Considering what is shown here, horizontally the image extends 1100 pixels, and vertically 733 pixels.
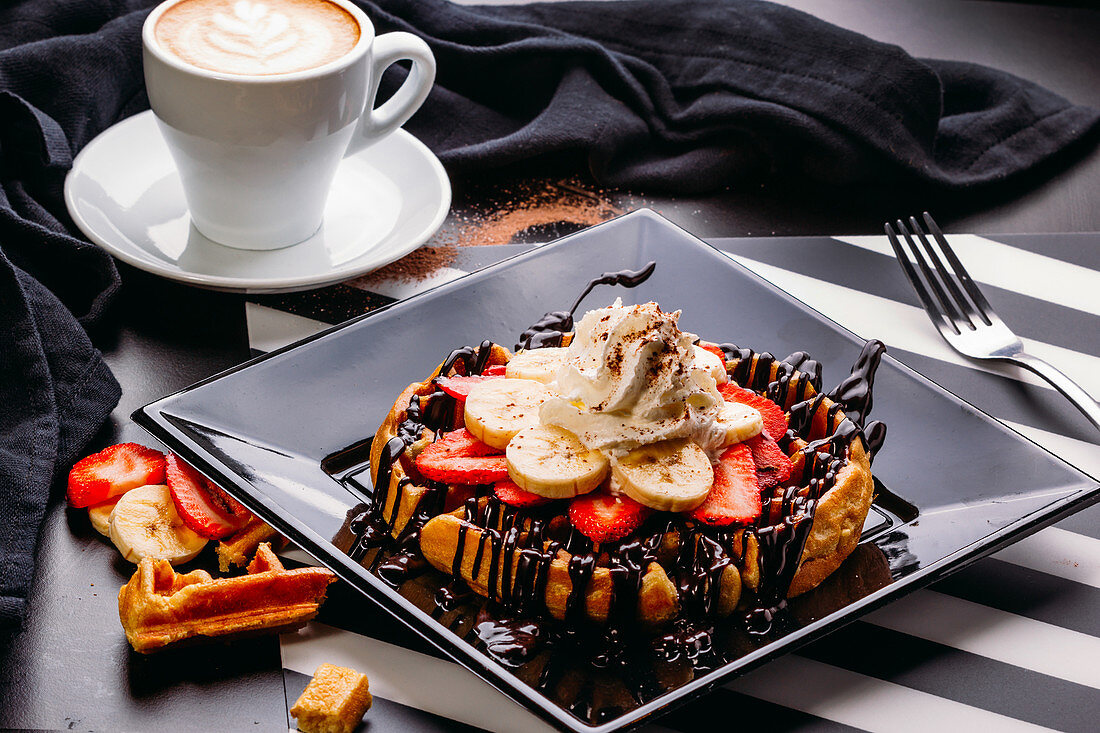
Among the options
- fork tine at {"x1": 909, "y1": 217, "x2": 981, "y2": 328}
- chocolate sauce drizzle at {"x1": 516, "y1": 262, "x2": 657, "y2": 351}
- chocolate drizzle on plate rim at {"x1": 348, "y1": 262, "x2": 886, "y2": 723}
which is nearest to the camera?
chocolate drizzle on plate rim at {"x1": 348, "y1": 262, "x2": 886, "y2": 723}

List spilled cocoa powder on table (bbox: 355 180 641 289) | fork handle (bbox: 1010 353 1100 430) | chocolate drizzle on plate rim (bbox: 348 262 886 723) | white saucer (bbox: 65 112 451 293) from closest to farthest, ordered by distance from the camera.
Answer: chocolate drizzle on plate rim (bbox: 348 262 886 723) < fork handle (bbox: 1010 353 1100 430) < white saucer (bbox: 65 112 451 293) < spilled cocoa powder on table (bbox: 355 180 641 289)

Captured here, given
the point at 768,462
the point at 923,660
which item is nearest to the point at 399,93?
the point at 768,462

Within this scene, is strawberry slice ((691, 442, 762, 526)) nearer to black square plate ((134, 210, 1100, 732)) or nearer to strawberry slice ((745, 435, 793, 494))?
strawberry slice ((745, 435, 793, 494))

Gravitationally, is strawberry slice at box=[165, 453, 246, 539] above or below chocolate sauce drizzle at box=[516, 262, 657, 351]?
below

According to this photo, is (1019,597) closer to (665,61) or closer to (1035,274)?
(1035,274)

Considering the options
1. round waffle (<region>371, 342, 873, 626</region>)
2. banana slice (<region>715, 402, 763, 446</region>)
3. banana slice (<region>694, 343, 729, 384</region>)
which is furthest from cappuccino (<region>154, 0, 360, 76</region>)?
banana slice (<region>715, 402, 763, 446</region>)

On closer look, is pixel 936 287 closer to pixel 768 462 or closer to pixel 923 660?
pixel 768 462
